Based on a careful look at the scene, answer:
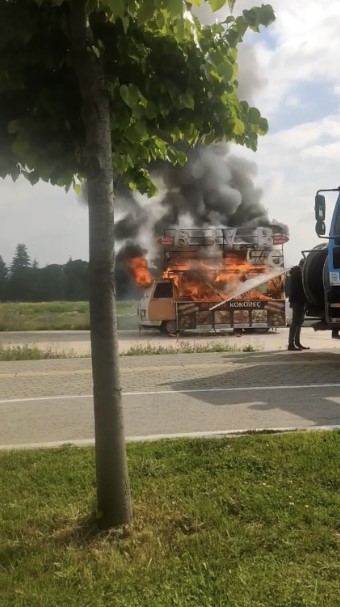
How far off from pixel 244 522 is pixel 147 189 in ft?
7.14

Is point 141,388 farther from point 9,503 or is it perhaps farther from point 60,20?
point 60,20

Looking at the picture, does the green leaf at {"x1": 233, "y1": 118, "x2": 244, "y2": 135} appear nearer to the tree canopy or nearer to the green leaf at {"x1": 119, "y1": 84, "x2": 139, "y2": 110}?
the tree canopy

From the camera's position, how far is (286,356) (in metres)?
12.1

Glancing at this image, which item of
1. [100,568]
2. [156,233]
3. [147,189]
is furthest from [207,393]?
[156,233]

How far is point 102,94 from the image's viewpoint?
3164 millimetres

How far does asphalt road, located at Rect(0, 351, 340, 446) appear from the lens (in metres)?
6.23

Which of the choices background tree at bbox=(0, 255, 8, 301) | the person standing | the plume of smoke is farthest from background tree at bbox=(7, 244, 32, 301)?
the person standing

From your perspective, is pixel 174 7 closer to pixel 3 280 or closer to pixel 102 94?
pixel 102 94

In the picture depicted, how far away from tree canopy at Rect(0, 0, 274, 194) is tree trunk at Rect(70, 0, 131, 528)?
0.13m

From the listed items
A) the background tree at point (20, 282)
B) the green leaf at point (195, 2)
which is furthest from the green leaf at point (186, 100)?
the background tree at point (20, 282)

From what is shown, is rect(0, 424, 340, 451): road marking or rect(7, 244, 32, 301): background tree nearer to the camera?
rect(0, 424, 340, 451): road marking

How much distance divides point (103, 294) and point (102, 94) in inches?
37.6

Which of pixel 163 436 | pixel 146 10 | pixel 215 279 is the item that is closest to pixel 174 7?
pixel 146 10

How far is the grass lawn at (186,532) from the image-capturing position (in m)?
2.61
